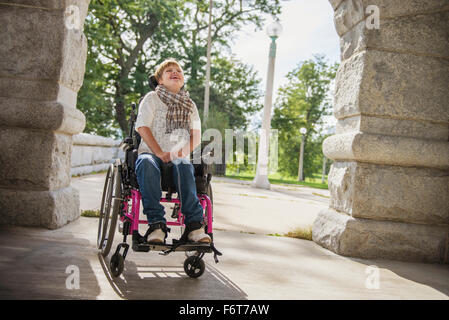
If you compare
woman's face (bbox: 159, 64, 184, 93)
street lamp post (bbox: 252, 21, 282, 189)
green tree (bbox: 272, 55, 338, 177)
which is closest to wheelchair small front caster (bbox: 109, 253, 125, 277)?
woman's face (bbox: 159, 64, 184, 93)

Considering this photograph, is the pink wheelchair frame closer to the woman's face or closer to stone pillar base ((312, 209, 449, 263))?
the woman's face

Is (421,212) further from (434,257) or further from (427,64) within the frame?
(427,64)

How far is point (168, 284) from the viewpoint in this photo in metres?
2.19

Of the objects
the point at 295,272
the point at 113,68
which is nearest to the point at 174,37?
the point at 113,68

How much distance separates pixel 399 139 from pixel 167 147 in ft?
6.45

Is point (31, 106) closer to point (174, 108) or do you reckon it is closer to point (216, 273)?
point (174, 108)

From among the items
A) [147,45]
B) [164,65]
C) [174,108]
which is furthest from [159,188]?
[147,45]

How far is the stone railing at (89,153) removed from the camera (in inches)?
308

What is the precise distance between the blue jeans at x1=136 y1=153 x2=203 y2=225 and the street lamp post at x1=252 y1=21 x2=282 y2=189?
317 inches

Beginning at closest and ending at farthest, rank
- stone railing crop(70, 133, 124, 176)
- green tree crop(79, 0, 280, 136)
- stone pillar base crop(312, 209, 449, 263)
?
stone pillar base crop(312, 209, 449, 263), stone railing crop(70, 133, 124, 176), green tree crop(79, 0, 280, 136)

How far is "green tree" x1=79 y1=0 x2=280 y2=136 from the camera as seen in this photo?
16.1 m

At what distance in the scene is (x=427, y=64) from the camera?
3.31 meters

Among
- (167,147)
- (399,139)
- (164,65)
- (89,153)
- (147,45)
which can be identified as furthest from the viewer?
(147,45)

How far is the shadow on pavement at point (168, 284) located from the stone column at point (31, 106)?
3.28ft
